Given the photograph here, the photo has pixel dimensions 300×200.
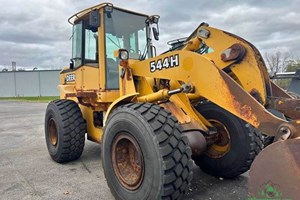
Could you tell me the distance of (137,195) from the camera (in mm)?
3244

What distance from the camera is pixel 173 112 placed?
3.96 meters

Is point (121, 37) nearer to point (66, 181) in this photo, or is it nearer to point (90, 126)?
point (90, 126)

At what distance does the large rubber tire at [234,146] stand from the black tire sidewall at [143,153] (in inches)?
62.2

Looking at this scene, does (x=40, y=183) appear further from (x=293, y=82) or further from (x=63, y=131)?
(x=293, y=82)

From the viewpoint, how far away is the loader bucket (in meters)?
2.23

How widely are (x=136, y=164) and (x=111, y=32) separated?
2407 mm

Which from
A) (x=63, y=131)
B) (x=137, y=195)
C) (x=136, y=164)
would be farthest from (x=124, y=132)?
(x=63, y=131)

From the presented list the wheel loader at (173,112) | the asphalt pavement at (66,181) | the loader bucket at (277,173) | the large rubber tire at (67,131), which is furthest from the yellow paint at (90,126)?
the loader bucket at (277,173)

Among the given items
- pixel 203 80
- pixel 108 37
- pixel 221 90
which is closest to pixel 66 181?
pixel 108 37

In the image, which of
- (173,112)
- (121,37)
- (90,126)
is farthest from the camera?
(90,126)

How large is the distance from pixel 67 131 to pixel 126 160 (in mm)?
2041

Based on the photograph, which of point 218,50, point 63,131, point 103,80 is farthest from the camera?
point 63,131

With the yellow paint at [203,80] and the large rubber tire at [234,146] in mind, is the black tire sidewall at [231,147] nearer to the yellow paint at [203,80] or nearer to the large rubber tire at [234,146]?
the large rubber tire at [234,146]

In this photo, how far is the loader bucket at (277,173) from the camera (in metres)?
2.23
